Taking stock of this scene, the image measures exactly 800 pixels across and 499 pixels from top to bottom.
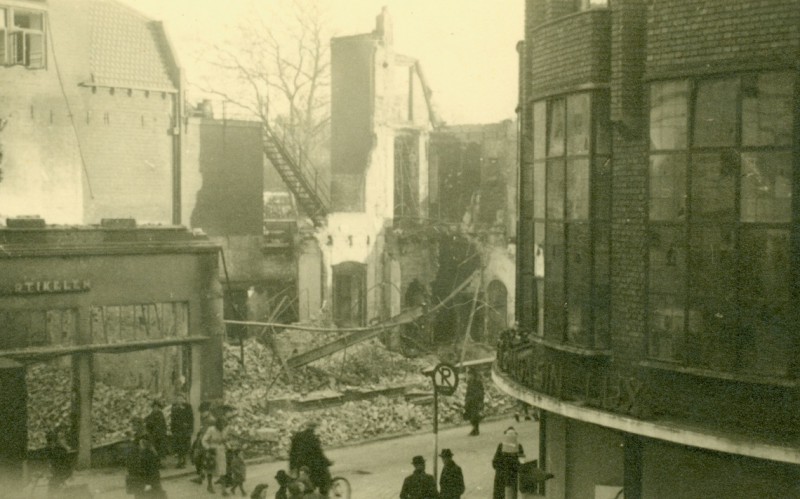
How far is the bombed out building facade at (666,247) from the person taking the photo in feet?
35.3

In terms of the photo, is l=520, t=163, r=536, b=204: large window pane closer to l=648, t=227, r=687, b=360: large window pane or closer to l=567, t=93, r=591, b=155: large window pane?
l=567, t=93, r=591, b=155: large window pane

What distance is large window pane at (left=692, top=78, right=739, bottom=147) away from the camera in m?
11.1

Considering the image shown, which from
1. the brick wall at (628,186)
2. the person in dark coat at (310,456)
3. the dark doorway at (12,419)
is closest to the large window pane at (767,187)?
the brick wall at (628,186)

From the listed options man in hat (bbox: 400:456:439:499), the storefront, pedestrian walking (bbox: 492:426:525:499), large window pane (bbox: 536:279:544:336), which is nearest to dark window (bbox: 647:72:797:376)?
large window pane (bbox: 536:279:544:336)

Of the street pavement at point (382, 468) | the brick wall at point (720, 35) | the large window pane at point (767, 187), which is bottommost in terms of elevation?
the street pavement at point (382, 468)

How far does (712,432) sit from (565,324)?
3.10m

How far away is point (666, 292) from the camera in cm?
1181

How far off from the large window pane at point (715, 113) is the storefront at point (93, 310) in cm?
1252

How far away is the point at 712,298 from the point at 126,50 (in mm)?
24338

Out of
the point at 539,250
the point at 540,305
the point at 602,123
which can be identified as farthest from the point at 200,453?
the point at 602,123

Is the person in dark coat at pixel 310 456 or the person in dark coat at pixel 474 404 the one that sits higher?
the person in dark coat at pixel 310 456

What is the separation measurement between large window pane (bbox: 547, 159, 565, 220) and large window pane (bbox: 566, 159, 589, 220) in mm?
151

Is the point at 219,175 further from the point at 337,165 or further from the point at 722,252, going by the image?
the point at 722,252

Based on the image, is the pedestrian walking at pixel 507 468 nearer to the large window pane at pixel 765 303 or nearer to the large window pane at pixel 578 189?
the large window pane at pixel 578 189
